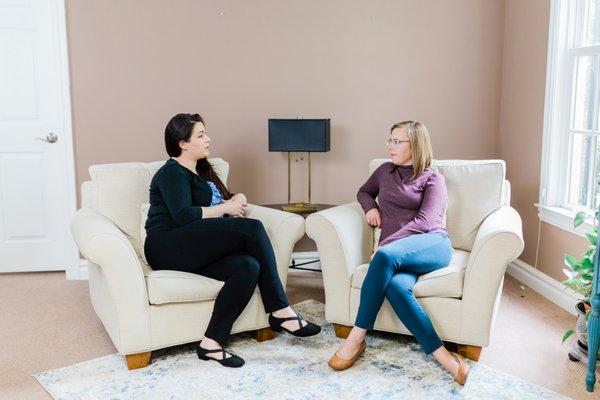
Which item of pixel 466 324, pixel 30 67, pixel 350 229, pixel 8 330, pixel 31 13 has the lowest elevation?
pixel 8 330

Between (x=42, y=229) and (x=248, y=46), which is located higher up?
(x=248, y=46)

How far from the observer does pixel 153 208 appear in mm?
2980

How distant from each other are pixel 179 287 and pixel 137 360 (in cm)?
37

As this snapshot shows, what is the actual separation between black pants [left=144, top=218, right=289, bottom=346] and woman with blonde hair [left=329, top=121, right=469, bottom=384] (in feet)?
1.43

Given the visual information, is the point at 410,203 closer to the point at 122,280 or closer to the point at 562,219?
the point at 562,219

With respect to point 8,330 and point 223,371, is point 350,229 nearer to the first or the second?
point 223,371

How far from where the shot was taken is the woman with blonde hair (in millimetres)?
2660

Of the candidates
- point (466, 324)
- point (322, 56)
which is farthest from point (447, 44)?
point (466, 324)

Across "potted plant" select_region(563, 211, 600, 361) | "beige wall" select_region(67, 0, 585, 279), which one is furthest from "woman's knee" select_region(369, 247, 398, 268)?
"beige wall" select_region(67, 0, 585, 279)

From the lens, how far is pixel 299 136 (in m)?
3.79

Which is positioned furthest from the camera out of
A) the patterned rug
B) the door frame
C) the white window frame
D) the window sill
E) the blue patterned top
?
the door frame

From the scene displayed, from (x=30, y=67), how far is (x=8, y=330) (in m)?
1.71

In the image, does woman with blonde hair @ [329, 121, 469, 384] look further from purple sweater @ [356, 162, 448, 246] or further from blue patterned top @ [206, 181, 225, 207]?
blue patterned top @ [206, 181, 225, 207]

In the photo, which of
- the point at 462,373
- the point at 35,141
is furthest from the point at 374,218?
the point at 35,141
